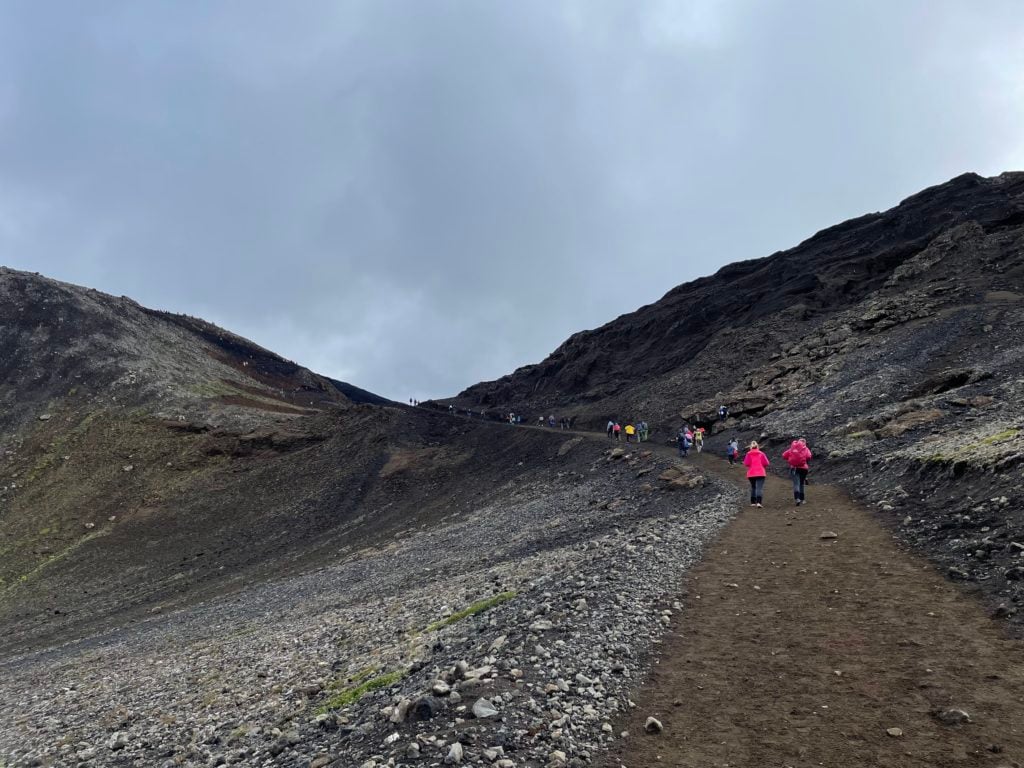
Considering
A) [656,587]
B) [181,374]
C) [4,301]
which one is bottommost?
[656,587]

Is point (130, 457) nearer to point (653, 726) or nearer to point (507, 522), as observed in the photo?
point (507, 522)

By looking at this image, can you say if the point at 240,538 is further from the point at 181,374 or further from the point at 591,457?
the point at 181,374

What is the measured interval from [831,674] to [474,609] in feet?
24.1

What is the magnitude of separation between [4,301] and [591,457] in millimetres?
88433

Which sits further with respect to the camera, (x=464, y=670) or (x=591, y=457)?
(x=591, y=457)

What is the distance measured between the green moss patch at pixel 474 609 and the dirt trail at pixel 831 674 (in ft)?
12.6

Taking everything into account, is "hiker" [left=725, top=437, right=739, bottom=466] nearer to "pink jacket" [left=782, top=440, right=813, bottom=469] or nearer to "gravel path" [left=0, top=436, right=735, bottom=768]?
"gravel path" [left=0, top=436, right=735, bottom=768]

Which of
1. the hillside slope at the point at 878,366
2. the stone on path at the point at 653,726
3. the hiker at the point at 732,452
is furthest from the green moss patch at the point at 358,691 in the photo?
the hiker at the point at 732,452

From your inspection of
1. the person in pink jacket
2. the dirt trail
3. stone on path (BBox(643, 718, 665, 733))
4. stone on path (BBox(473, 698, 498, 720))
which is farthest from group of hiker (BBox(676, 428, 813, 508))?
stone on path (BBox(473, 698, 498, 720))

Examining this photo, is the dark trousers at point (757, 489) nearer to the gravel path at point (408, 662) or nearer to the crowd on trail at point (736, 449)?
the crowd on trail at point (736, 449)

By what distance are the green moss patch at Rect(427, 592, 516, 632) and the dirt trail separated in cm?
383

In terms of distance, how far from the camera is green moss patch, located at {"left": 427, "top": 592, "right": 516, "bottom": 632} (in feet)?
40.3

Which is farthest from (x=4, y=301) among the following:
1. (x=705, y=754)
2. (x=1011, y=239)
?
(x=1011, y=239)

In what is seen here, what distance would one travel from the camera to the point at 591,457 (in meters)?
39.9
